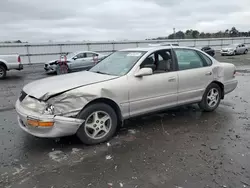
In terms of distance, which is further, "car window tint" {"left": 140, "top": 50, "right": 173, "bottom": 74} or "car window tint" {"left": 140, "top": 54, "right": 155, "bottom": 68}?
"car window tint" {"left": 140, "top": 50, "right": 173, "bottom": 74}

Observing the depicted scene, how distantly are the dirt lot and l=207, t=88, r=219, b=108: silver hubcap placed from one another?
0.59 m

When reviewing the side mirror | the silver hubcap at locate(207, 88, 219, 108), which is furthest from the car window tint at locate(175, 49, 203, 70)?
the side mirror

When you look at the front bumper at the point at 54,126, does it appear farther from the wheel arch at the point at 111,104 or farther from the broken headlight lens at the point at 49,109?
the wheel arch at the point at 111,104

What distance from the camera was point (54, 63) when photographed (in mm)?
15055

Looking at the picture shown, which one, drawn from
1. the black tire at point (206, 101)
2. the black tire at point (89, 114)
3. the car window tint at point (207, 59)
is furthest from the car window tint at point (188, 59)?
the black tire at point (89, 114)

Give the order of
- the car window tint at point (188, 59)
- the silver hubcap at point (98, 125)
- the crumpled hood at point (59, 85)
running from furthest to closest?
the car window tint at point (188, 59) → the silver hubcap at point (98, 125) → the crumpled hood at point (59, 85)

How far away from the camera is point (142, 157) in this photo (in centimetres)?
360

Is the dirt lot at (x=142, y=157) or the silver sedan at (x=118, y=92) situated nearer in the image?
the dirt lot at (x=142, y=157)

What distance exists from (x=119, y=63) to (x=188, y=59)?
5.30 feet

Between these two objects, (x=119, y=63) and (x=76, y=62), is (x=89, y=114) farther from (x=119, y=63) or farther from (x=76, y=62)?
(x=76, y=62)

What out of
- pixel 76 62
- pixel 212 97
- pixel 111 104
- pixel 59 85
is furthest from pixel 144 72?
pixel 76 62

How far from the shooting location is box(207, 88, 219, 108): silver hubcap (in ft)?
18.6

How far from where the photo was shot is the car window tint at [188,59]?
517cm

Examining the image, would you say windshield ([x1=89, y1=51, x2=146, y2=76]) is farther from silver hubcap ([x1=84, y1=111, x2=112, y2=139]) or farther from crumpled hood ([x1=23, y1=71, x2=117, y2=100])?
silver hubcap ([x1=84, y1=111, x2=112, y2=139])
